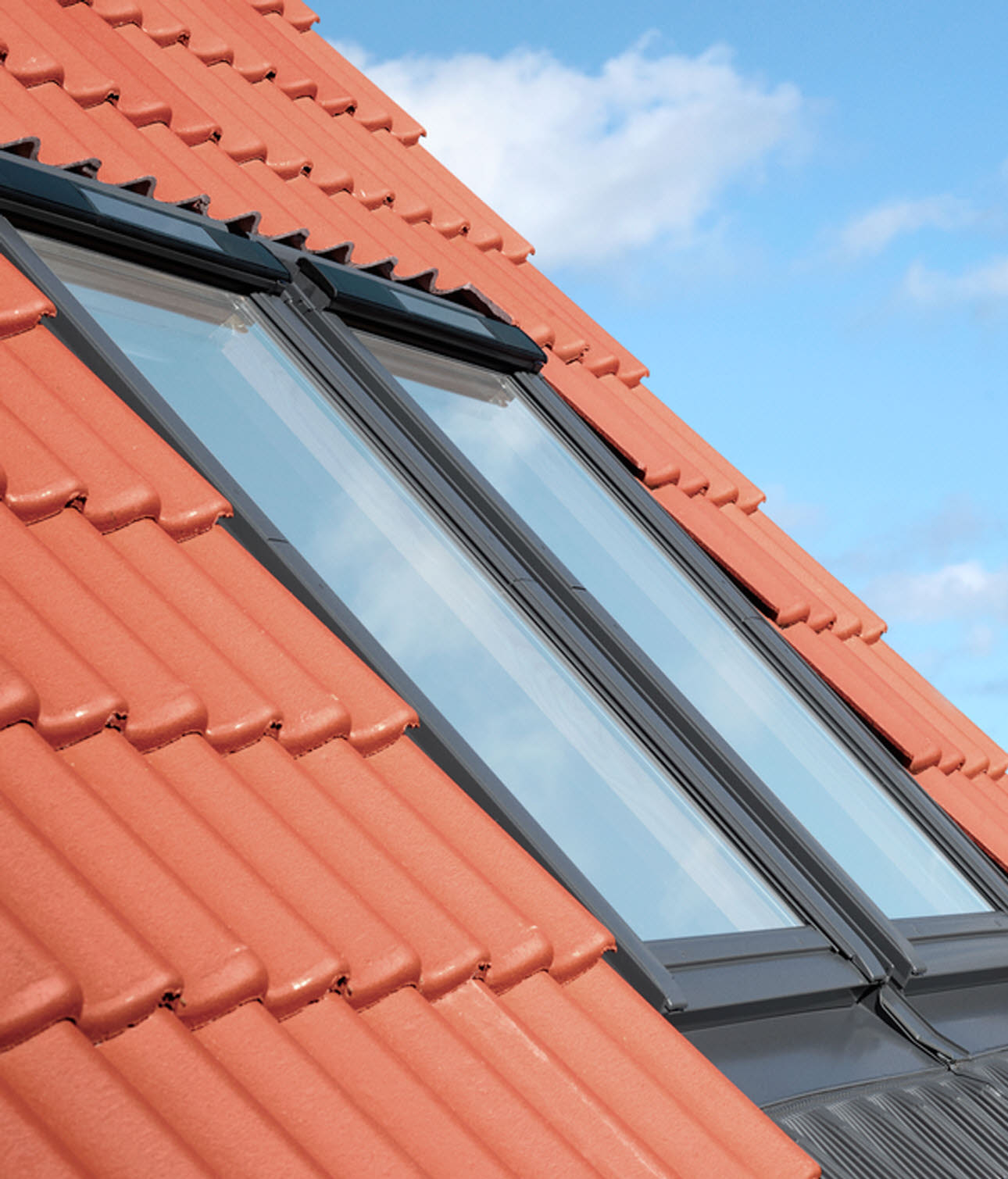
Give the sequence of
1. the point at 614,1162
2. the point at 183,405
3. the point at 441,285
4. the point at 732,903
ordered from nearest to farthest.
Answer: the point at 614,1162, the point at 732,903, the point at 183,405, the point at 441,285

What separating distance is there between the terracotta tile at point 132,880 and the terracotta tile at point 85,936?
3 centimetres

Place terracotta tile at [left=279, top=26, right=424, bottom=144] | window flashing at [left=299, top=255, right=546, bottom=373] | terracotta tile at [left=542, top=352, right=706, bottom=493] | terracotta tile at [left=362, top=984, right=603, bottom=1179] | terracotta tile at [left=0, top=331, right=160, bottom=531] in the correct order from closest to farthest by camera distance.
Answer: terracotta tile at [left=362, top=984, right=603, bottom=1179] < terracotta tile at [left=0, top=331, right=160, bottom=531] < window flashing at [left=299, top=255, right=546, bottom=373] < terracotta tile at [left=542, top=352, right=706, bottom=493] < terracotta tile at [left=279, top=26, right=424, bottom=144]

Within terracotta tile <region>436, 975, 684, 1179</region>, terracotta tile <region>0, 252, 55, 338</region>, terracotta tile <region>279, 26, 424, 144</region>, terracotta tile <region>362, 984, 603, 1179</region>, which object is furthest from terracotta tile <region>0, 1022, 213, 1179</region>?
terracotta tile <region>279, 26, 424, 144</region>

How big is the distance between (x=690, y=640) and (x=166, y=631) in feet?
5.00

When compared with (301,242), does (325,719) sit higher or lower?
lower

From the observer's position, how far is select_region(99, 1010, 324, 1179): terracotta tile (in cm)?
134

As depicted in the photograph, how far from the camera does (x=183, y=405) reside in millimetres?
2602

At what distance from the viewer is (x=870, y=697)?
12.1 ft

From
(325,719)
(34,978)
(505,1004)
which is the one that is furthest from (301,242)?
(34,978)

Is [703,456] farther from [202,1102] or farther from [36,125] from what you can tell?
[202,1102]

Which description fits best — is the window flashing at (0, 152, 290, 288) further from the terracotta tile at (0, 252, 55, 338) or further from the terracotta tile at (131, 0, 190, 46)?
the terracotta tile at (131, 0, 190, 46)

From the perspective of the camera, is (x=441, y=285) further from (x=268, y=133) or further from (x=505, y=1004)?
(x=505, y=1004)

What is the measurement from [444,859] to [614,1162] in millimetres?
471

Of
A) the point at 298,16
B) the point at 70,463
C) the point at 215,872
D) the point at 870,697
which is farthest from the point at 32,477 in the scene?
the point at 298,16
